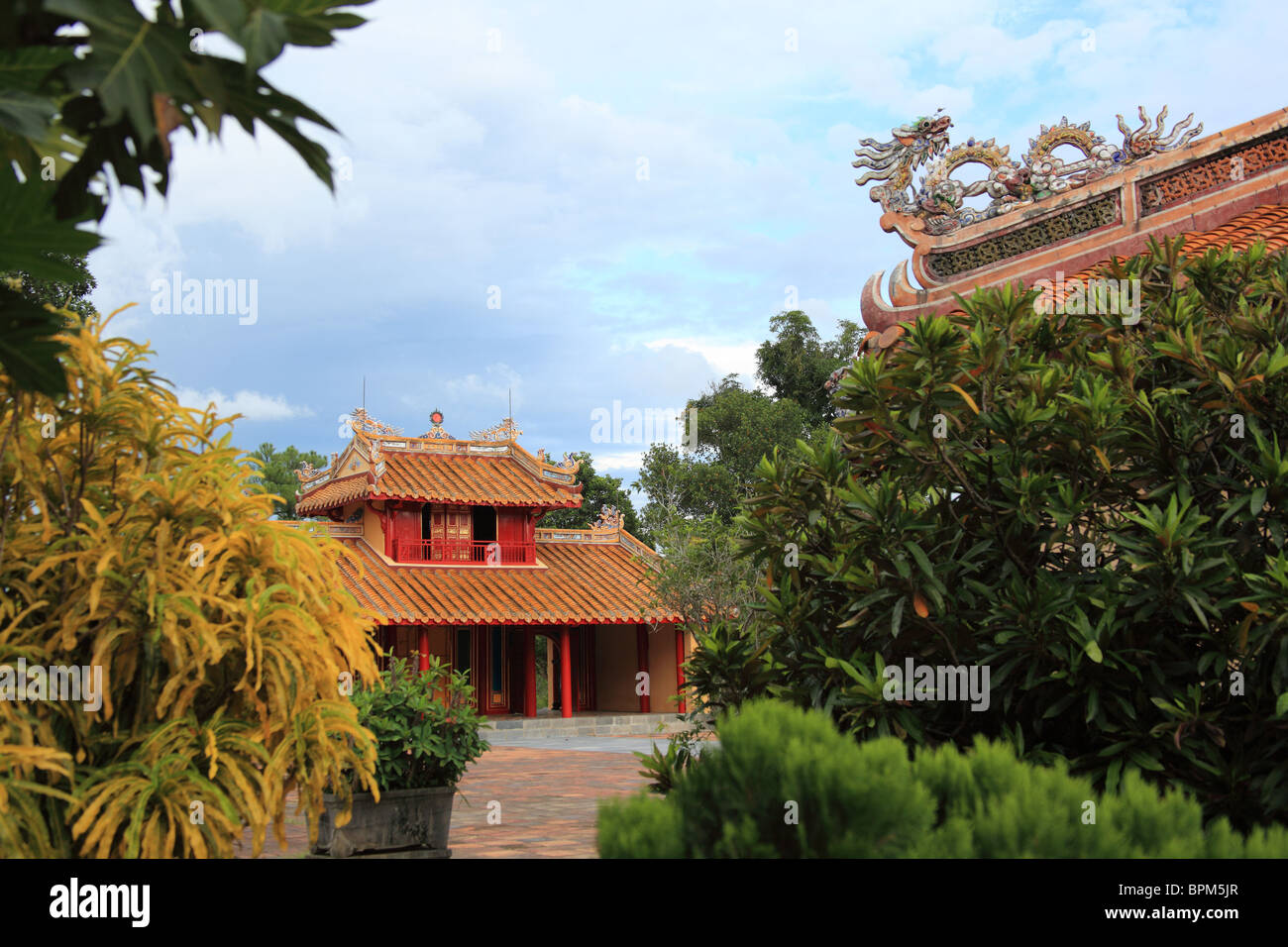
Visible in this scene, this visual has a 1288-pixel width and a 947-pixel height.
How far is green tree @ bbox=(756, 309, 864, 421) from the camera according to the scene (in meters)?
39.3

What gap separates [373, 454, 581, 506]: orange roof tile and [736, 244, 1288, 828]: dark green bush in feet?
66.8

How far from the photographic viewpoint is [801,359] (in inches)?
1554

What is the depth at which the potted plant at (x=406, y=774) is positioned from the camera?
6.93 metres

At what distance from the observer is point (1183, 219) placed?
9.59m

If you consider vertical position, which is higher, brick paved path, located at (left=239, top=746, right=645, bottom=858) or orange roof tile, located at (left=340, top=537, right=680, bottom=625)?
orange roof tile, located at (left=340, top=537, right=680, bottom=625)

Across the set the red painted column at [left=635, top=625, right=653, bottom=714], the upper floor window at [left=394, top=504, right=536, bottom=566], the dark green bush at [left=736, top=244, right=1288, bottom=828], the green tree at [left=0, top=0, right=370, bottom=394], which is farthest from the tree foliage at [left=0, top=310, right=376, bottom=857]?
the red painted column at [left=635, top=625, right=653, bottom=714]

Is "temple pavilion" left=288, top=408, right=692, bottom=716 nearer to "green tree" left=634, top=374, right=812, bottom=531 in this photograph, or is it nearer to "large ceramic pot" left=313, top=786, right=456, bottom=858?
"green tree" left=634, top=374, right=812, bottom=531

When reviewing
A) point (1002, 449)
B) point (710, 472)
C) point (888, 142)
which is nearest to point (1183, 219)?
point (888, 142)

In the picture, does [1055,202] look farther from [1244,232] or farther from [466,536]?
[466,536]

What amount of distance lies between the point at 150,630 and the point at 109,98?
9.78ft

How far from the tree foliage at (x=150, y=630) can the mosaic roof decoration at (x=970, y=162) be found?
802cm

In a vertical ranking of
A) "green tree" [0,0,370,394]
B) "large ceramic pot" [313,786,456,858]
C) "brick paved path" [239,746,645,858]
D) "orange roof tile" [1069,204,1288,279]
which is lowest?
"brick paved path" [239,746,645,858]

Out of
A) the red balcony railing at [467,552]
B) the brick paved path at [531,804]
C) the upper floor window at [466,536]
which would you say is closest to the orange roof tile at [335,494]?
the upper floor window at [466,536]
